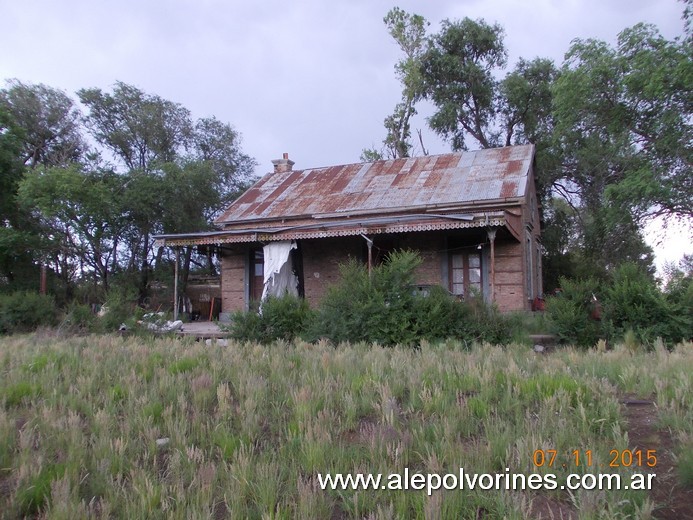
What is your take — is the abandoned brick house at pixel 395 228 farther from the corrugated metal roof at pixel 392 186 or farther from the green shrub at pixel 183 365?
the green shrub at pixel 183 365

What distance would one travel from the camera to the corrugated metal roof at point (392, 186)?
16.4 metres

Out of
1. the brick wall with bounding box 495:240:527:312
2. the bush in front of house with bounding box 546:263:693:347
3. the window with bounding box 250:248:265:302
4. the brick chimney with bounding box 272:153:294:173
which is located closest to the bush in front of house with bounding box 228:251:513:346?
the bush in front of house with bounding box 546:263:693:347

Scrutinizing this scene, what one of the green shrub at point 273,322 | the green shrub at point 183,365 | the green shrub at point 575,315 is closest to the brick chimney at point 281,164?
the green shrub at point 273,322

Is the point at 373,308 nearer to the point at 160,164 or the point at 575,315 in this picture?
the point at 575,315

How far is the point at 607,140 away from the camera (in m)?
19.3

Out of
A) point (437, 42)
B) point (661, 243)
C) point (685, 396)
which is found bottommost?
point (685, 396)

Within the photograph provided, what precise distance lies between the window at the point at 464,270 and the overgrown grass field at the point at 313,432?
985 centimetres

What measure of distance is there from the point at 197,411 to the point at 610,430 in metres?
3.14

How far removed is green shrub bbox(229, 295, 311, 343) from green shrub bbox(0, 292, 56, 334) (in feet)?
20.6

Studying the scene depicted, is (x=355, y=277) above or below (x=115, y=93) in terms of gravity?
below

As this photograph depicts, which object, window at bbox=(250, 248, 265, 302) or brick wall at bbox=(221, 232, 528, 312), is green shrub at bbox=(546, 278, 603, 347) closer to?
brick wall at bbox=(221, 232, 528, 312)

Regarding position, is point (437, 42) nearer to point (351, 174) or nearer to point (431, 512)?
point (351, 174)

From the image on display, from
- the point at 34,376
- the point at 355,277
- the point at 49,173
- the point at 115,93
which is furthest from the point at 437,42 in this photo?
the point at 34,376
